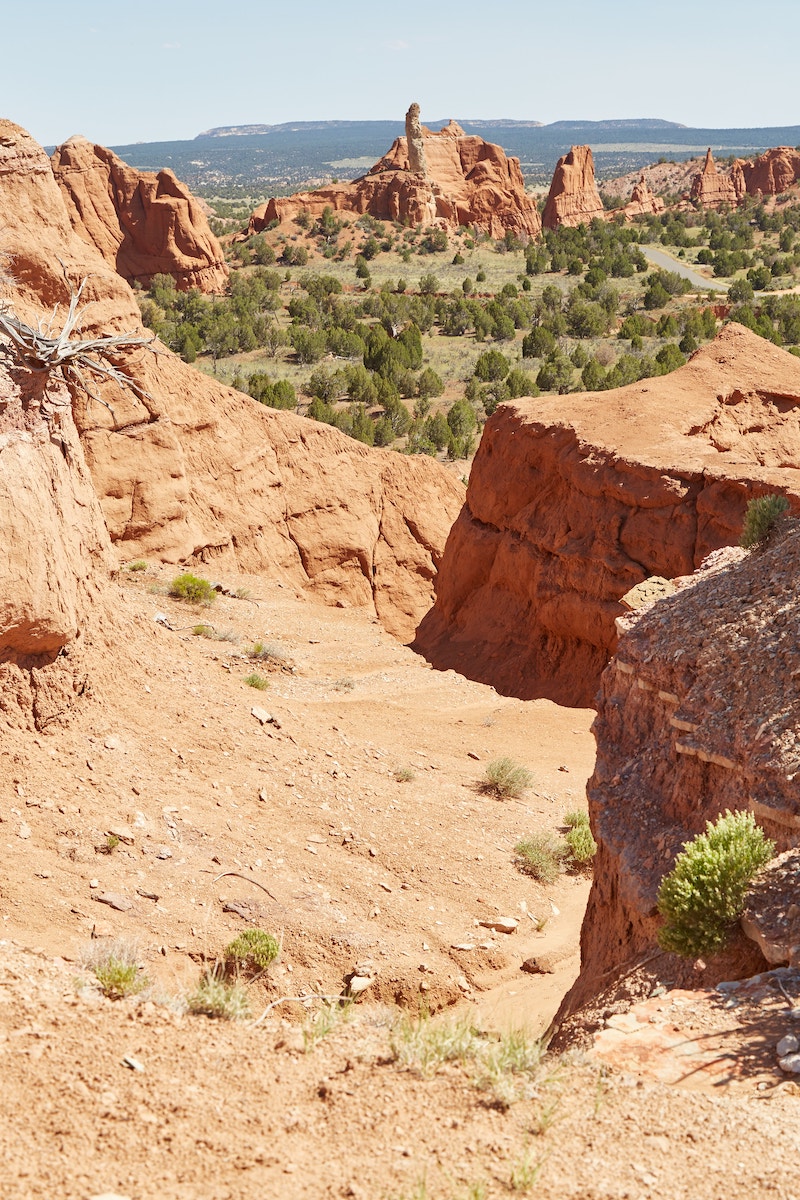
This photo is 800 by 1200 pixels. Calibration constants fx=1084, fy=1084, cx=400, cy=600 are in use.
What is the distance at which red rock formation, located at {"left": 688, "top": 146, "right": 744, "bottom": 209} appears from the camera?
9612cm

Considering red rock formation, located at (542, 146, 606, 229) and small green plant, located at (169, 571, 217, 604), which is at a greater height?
red rock formation, located at (542, 146, 606, 229)

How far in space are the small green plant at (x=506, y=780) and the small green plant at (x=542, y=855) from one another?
2.42ft

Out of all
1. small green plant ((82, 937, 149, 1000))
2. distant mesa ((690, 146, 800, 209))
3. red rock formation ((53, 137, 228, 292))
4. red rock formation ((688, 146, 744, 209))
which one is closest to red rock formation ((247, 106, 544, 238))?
red rock formation ((53, 137, 228, 292))

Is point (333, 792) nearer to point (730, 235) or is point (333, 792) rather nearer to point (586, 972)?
point (586, 972)

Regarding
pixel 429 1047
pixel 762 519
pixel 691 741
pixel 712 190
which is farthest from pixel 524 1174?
pixel 712 190

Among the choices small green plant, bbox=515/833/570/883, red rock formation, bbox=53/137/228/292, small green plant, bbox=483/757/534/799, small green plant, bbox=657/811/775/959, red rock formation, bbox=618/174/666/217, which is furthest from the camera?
red rock formation, bbox=618/174/666/217

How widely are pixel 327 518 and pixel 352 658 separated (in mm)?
6536

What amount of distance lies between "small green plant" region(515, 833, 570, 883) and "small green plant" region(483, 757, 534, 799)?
739mm

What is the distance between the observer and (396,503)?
76.5ft

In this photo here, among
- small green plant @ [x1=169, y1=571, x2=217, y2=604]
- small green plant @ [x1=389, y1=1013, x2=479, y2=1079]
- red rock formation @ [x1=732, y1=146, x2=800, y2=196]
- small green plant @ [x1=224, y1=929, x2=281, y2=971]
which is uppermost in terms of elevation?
red rock formation @ [x1=732, y1=146, x2=800, y2=196]

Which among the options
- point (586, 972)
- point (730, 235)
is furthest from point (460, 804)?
point (730, 235)

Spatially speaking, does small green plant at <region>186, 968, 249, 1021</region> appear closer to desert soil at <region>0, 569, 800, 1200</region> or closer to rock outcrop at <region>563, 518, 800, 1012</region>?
desert soil at <region>0, 569, 800, 1200</region>

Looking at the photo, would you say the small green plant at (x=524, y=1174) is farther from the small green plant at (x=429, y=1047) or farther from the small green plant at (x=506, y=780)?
the small green plant at (x=506, y=780)

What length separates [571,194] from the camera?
88.3 metres
